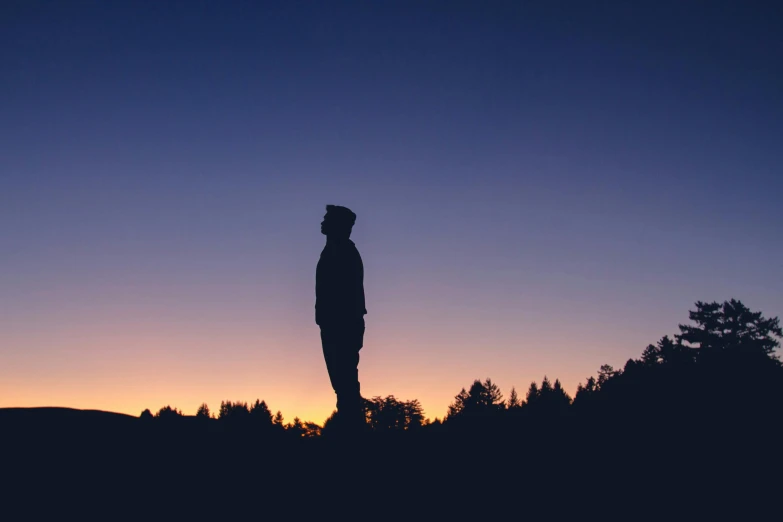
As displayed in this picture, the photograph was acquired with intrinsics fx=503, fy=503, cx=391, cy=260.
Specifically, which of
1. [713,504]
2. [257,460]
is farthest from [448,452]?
[713,504]

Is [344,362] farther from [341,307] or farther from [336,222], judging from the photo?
[336,222]

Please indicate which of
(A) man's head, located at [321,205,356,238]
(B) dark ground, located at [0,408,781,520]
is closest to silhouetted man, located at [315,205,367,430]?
(A) man's head, located at [321,205,356,238]

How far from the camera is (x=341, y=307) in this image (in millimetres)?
12859

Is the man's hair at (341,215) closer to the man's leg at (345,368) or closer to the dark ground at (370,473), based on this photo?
the man's leg at (345,368)

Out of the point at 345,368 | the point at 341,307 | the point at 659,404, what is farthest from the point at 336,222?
the point at 659,404

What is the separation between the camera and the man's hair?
1316cm

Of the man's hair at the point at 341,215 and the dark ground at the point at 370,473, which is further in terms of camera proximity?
the man's hair at the point at 341,215

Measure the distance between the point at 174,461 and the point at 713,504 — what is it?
9951 millimetres

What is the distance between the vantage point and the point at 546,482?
981 centimetres

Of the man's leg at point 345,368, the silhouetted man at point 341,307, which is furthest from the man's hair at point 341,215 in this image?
the man's leg at point 345,368

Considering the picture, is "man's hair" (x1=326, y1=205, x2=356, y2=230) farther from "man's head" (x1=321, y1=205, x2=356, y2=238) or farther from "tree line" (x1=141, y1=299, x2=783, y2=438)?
"tree line" (x1=141, y1=299, x2=783, y2=438)

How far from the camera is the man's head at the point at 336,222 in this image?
13.1 metres

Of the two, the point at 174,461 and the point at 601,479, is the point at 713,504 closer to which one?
the point at 601,479

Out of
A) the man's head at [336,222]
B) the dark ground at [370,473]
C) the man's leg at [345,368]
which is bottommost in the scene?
the dark ground at [370,473]
